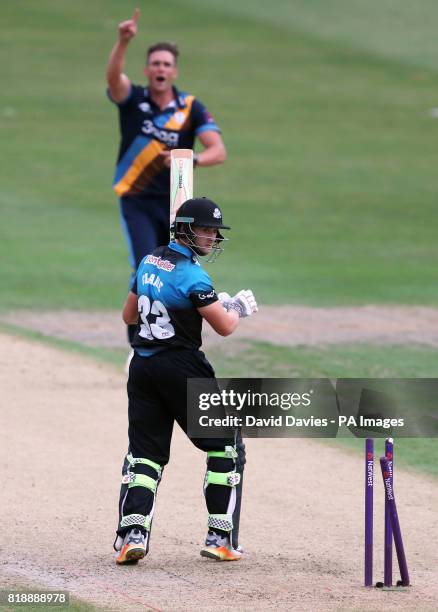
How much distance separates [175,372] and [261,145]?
18.6 m

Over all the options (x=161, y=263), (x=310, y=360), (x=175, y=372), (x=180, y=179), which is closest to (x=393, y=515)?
(x=175, y=372)

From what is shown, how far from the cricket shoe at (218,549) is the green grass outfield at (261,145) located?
803 cm

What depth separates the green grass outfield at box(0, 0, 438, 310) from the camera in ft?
56.1

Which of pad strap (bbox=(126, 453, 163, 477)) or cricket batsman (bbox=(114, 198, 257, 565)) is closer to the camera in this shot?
cricket batsman (bbox=(114, 198, 257, 565))

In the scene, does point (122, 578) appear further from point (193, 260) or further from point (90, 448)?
point (90, 448)

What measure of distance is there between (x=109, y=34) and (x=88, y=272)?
60.6 ft

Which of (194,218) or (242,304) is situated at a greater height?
(194,218)

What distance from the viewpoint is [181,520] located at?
827 centimetres

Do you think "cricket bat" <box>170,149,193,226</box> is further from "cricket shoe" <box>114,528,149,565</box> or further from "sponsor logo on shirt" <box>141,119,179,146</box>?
"sponsor logo on shirt" <box>141,119,179,146</box>

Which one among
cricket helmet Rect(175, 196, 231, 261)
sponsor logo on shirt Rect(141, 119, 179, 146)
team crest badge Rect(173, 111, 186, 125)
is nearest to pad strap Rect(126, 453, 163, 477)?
cricket helmet Rect(175, 196, 231, 261)

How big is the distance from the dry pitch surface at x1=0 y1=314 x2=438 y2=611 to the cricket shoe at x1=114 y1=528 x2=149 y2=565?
63mm

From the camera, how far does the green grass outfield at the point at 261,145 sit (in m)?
17.1

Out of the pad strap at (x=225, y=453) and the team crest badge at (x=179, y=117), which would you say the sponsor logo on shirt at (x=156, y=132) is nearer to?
the team crest badge at (x=179, y=117)

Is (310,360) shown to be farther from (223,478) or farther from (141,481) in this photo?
(141,481)
